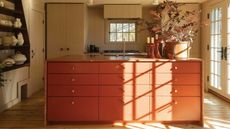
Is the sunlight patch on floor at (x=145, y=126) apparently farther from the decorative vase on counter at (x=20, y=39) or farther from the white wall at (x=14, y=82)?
the decorative vase on counter at (x=20, y=39)

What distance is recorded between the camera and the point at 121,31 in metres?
8.55

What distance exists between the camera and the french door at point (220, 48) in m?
6.12

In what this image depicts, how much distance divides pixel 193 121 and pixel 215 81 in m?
2.75

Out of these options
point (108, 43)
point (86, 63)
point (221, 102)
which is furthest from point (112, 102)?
point (108, 43)

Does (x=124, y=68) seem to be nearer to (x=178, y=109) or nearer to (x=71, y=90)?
(x=71, y=90)

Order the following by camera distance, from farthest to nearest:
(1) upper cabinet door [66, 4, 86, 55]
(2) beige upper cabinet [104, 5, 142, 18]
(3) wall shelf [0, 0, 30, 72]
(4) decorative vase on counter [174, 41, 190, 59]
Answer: (2) beige upper cabinet [104, 5, 142, 18], (1) upper cabinet door [66, 4, 86, 55], (3) wall shelf [0, 0, 30, 72], (4) decorative vase on counter [174, 41, 190, 59]

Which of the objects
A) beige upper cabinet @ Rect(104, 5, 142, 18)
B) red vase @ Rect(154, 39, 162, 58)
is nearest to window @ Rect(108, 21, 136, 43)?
beige upper cabinet @ Rect(104, 5, 142, 18)

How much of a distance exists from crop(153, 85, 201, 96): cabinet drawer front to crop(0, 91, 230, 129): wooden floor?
44 centimetres

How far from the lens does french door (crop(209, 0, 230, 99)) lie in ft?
20.1

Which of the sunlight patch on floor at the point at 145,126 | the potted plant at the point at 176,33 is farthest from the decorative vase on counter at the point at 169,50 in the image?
the sunlight patch on floor at the point at 145,126

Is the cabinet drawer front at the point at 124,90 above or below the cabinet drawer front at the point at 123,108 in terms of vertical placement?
above

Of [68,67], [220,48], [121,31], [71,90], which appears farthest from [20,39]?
[220,48]

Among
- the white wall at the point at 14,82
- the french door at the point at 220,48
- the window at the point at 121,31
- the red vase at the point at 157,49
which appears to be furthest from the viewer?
the window at the point at 121,31

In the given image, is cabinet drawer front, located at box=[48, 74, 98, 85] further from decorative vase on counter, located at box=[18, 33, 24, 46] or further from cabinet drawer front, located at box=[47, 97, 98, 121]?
decorative vase on counter, located at box=[18, 33, 24, 46]
